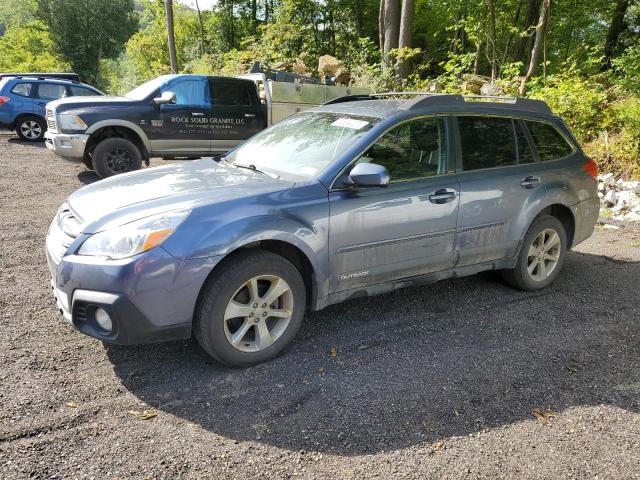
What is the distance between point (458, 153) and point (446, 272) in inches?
38.4

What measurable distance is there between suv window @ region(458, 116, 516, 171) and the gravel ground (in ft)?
Result: 4.07

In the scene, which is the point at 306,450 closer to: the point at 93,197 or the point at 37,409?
the point at 37,409

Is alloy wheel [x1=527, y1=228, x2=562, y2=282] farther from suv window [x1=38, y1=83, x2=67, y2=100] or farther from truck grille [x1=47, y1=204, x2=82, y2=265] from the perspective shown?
suv window [x1=38, y1=83, x2=67, y2=100]

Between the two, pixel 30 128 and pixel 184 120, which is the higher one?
pixel 184 120

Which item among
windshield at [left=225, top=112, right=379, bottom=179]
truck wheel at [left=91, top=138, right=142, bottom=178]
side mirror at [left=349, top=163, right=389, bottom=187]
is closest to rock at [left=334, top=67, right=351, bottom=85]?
truck wheel at [left=91, top=138, right=142, bottom=178]

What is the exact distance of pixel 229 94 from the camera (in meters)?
10.2

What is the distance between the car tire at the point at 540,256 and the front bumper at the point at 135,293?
294 cm

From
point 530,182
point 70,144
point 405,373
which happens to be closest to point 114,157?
point 70,144

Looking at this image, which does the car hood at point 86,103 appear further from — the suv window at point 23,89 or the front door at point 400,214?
the front door at point 400,214

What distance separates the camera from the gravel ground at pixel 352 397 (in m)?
2.57

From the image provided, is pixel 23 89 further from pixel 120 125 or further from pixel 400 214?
pixel 400 214

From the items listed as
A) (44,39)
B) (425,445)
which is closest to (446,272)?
(425,445)

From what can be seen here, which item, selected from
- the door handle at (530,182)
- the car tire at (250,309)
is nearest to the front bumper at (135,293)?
the car tire at (250,309)

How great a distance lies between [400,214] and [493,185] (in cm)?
103
